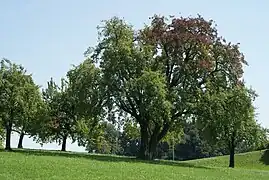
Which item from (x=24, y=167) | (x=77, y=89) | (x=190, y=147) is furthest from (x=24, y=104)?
(x=190, y=147)

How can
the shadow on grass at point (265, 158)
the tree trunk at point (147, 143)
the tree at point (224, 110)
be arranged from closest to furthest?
the tree at point (224, 110)
the tree trunk at point (147, 143)
the shadow on grass at point (265, 158)

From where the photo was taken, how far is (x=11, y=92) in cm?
5759

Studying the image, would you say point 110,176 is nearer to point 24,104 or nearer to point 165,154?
point 24,104

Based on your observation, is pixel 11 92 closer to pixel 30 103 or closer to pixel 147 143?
pixel 30 103

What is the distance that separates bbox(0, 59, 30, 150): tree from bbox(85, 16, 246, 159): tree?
10.8 m

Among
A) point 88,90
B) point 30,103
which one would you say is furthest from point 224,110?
point 30,103

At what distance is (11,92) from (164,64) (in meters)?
17.9

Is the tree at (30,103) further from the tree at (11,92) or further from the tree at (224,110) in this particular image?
the tree at (224,110)

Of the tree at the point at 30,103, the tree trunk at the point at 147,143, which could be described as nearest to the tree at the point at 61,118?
the tree at the point at 30,103

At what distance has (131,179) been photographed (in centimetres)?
2769

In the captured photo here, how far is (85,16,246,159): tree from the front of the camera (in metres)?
49.1

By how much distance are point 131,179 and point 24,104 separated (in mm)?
32542

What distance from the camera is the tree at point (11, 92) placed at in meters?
57.3

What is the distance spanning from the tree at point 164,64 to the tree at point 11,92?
10776 millimetres
